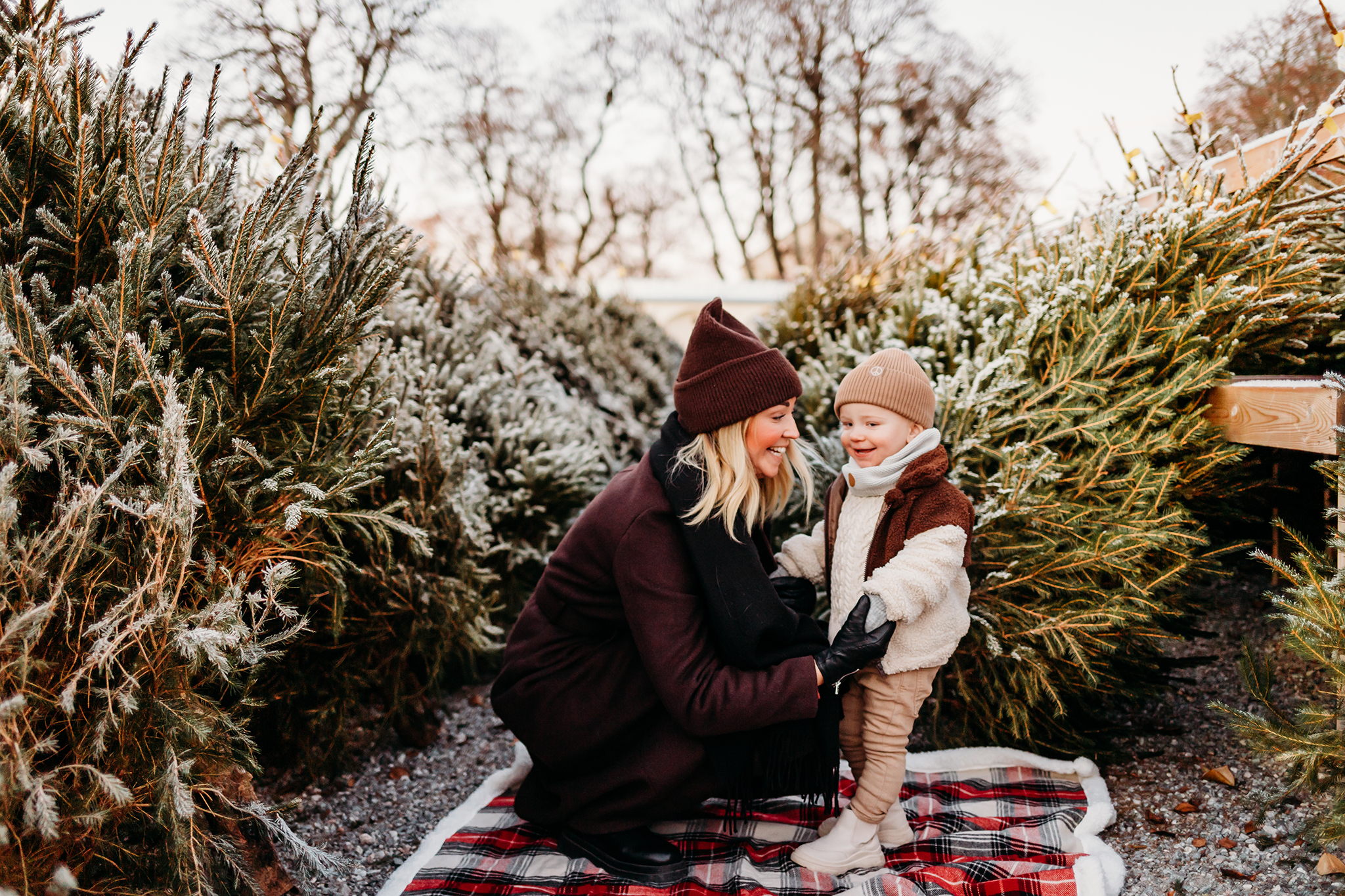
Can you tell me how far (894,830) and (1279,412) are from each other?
1847 mm

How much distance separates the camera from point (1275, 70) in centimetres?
585

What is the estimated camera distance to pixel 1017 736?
2.68m

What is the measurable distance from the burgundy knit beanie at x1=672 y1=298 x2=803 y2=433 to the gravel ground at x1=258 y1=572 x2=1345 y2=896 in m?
1.77

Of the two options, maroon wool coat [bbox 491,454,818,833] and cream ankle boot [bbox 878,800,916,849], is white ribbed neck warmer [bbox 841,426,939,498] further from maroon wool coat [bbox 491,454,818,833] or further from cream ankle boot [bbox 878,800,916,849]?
cream ankle boot [bbox 878,800,916,849]

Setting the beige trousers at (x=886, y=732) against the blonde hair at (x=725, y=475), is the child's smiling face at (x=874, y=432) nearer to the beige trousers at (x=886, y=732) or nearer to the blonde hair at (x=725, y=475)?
the blonde hair at (x=725, y=475)

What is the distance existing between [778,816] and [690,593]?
3.31 ft

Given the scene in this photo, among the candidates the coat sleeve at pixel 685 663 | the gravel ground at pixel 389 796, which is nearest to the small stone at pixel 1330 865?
the coat sleeve at pixel 685 663

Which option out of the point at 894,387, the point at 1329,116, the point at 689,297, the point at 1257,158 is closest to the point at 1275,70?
the point at 1257,158

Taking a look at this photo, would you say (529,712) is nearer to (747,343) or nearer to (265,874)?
(265,874)

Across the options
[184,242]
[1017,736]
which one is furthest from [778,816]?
[184,242]

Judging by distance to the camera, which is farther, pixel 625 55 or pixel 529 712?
pixel 625 55

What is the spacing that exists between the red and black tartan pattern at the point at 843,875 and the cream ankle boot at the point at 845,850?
36 mm

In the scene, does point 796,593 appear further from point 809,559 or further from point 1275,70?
point 1275,70

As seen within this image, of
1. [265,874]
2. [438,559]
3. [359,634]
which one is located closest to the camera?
[265,874]
